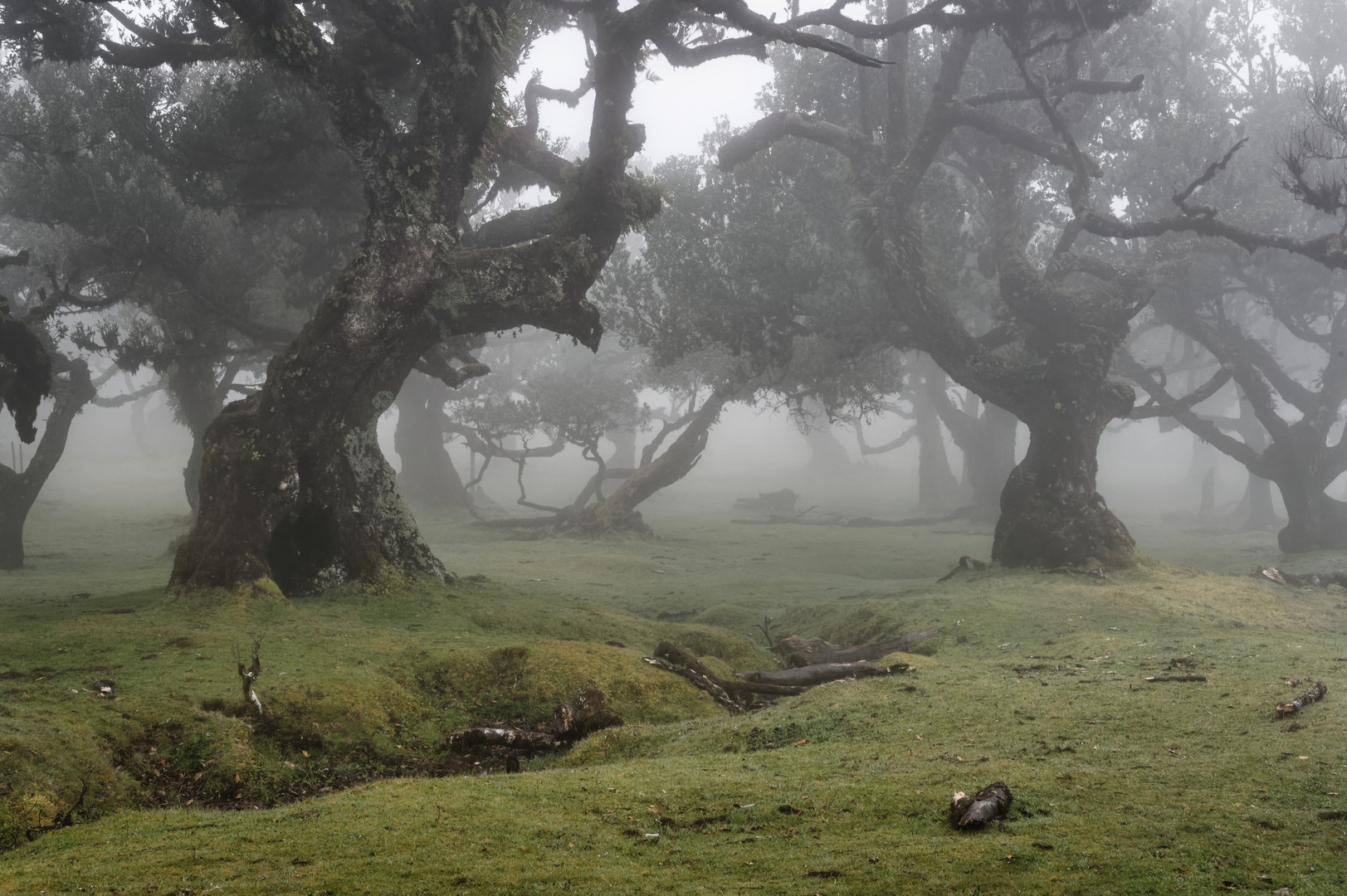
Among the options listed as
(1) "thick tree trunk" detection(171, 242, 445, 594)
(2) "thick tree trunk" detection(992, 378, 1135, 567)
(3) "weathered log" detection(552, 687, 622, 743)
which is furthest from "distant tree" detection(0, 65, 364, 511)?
(2) "thick tree trunk" detection(992, 378, 1135, 567)

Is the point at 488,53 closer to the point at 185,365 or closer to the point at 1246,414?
the point at 185,365

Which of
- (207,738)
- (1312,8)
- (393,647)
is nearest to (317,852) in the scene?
(207,738)

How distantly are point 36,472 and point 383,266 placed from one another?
1274cm

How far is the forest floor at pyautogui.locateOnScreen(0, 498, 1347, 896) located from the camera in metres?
4.39

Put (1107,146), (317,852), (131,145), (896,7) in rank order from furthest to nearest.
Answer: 1. (1107,146)
2. (896,7)
3. (131,145)
4. (317,852)

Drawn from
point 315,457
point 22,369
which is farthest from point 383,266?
point 22,369

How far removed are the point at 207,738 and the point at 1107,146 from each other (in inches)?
1173

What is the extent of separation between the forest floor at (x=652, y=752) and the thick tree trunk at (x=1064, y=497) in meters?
2.39

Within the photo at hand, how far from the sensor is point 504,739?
8.29 metres

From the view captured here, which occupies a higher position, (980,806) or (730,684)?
(980,806)

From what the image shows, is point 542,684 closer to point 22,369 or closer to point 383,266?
point 383,266

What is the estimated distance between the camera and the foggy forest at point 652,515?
5.18m

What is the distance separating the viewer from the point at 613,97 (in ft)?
50.9

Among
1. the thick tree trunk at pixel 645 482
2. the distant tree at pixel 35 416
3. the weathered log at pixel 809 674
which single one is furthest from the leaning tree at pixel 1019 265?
the distant tree at pixel 35 416
